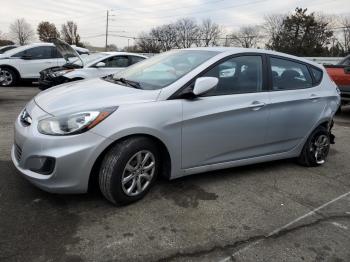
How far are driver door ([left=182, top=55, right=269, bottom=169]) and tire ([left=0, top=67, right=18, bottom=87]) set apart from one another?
34.5ft

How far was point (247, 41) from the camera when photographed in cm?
6562

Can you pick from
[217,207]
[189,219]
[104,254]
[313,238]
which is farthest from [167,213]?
[313,238]

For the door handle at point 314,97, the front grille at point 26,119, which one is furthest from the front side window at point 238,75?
the front grille at point 26,119

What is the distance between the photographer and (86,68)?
9.66 m

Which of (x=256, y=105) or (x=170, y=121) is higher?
Answer: (x=256, y=105)

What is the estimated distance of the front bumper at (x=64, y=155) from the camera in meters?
3.10

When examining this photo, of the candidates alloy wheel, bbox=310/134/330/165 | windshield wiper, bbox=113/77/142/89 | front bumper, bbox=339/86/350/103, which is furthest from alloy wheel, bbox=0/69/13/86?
alloy wheel, bbox=310/134/330/165

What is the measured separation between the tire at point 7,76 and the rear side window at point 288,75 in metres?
10.5

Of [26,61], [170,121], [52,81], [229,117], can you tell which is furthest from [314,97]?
[26,61]

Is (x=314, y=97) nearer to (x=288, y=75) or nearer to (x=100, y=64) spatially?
(x=288, y=75)

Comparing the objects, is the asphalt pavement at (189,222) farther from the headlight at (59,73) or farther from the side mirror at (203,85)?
the headlight at (59,73)

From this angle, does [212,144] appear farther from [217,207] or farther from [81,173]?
[81,173]

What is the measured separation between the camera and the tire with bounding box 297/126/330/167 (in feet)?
16.6

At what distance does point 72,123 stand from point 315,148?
11.3ft
